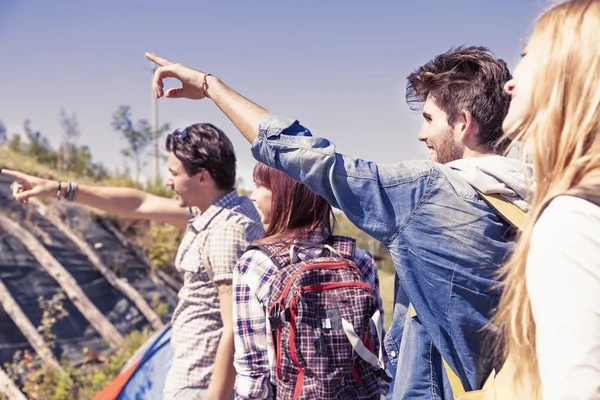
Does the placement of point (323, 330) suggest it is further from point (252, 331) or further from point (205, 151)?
point (205, 151)

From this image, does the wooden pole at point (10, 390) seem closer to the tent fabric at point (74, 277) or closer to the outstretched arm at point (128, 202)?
the tent fabric at point (74, 277)

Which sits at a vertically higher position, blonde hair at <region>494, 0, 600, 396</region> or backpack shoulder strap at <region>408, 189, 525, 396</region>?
blonde hair at <region>494, 0, 600, 396</region>

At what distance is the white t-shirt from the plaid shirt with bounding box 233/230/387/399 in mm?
1042

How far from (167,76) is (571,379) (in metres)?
1.39

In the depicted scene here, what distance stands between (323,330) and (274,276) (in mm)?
234

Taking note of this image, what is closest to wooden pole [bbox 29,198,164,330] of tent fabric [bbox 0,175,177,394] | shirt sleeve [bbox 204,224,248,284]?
tent fabric [bbox 0,175,177,394]

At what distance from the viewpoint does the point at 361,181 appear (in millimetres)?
1279

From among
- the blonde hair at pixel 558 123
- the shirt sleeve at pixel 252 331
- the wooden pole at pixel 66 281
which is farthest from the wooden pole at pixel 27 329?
the blonde hair at pixel 558 123

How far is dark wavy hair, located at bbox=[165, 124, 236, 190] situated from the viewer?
269 cm

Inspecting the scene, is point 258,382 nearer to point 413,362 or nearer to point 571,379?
point 413,362

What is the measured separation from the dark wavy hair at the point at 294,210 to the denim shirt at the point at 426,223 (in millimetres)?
598

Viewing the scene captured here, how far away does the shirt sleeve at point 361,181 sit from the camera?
50.4 inches

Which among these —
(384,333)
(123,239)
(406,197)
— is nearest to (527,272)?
(406,197)

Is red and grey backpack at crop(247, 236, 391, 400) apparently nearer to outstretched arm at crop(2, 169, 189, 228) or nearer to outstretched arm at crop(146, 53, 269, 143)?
outstretched arm at crop(146, 53, 269, 143)
